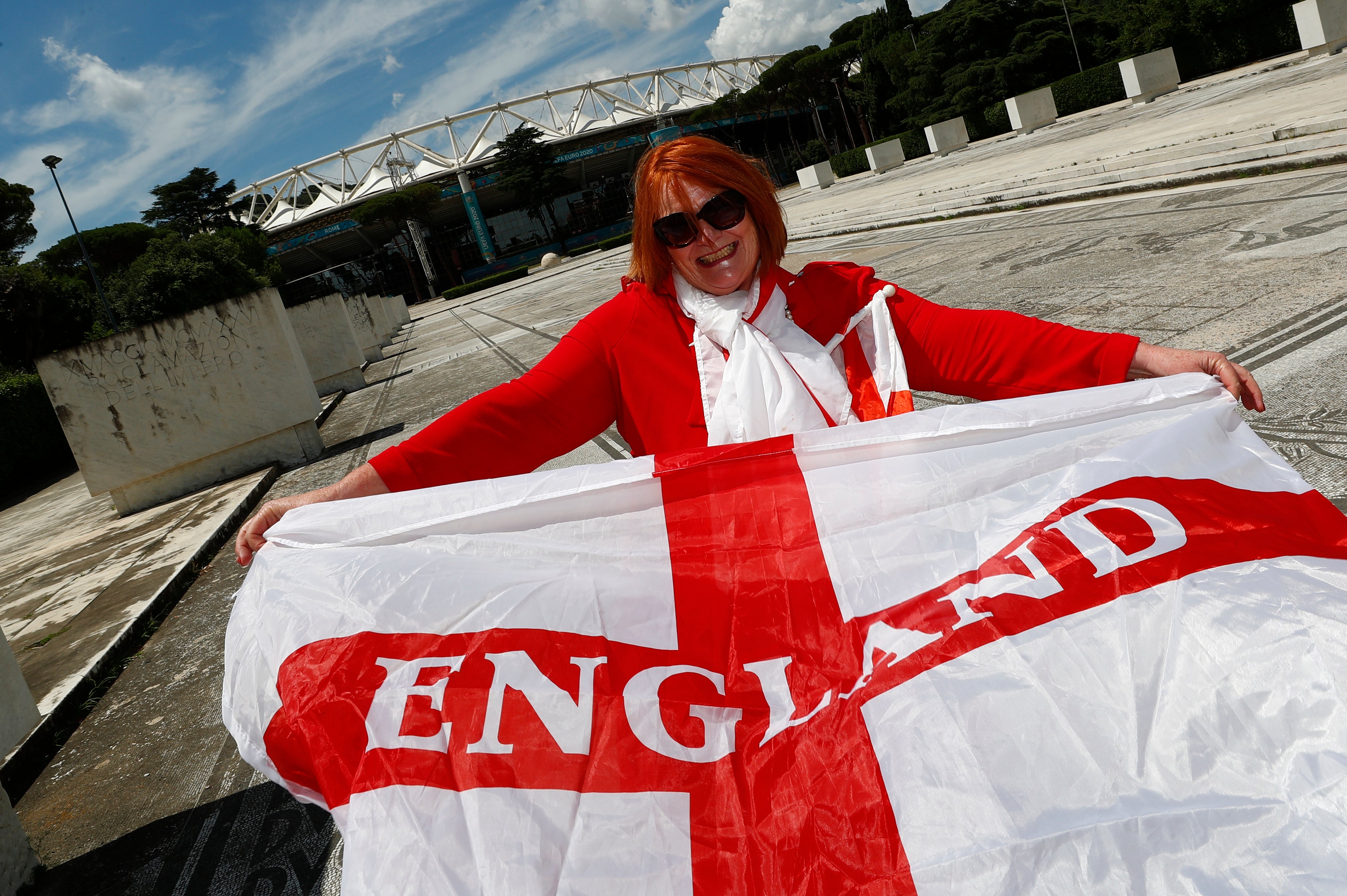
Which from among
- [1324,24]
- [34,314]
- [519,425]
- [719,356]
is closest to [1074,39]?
[1324,24]

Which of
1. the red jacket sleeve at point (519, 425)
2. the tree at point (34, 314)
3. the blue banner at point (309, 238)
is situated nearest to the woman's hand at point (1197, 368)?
the red jacket sleeve at point (519, 425)

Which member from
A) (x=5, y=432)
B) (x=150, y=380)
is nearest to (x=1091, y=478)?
(x=150, y=380)

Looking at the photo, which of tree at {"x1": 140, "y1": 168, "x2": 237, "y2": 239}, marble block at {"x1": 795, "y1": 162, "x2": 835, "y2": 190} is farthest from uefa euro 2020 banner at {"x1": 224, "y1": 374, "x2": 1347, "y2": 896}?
tree at {"x1": 140, "y1": 168, "x2": 237, "y2": 239}

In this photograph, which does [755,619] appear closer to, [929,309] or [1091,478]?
[1091,478]

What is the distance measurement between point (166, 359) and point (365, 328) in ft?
40.9

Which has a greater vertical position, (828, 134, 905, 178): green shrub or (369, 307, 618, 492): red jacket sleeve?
(828, 134, 905, 178): green shrub

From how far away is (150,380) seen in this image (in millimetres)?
7383

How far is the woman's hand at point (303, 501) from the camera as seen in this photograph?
6.07 feet

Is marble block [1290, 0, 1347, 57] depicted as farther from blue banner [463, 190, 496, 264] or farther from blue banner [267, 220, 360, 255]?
blue banner [267, 220, 360, 255]

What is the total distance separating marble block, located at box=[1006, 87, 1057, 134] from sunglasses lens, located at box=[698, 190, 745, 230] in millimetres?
24168

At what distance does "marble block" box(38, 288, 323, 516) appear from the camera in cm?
716

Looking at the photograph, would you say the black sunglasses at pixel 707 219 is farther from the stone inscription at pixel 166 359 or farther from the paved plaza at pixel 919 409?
the stone inscription at pixel 166 359

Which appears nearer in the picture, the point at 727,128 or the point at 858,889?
the point at 858,889

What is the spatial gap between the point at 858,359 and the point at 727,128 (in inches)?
2622
